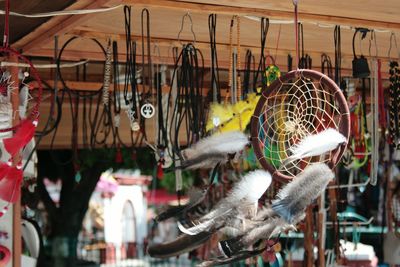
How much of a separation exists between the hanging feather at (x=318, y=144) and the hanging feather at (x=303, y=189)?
4 centimetres

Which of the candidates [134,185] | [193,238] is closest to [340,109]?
[193,238]

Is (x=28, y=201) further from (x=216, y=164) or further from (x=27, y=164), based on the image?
(x=216, y=164)

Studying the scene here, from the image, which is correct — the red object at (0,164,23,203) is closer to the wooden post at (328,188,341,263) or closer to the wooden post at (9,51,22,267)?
the wooden post at (9,51,22,267)

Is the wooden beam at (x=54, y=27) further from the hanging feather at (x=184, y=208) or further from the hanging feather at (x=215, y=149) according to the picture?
the hanging feather at (x=184, y=208)

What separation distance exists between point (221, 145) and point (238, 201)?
225 mm

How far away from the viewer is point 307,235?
168 inches

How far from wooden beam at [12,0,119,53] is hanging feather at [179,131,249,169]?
594 millimetres

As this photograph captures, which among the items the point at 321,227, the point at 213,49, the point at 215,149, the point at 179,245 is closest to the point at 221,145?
the point at 215,149

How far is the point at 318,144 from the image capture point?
2121 millimetres

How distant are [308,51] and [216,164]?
150 centimetres

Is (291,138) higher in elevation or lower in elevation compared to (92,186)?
higher

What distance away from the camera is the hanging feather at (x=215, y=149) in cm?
242

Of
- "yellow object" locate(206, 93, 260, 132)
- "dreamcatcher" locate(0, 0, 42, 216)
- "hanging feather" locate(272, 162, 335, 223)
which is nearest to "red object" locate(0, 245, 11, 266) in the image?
"dreamcatcher" locate(0, 0, 42, 216)

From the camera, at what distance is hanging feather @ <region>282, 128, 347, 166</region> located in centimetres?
210
